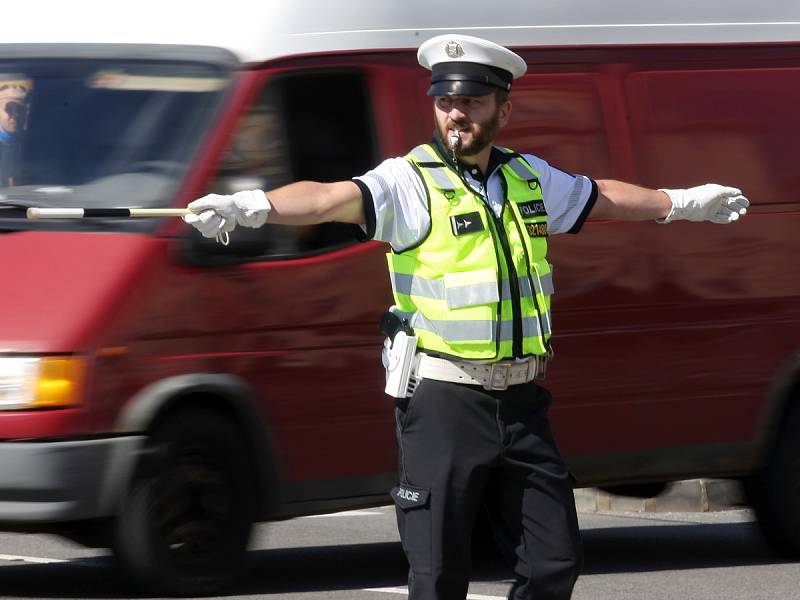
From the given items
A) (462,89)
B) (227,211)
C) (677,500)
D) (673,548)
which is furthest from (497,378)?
(677,500)

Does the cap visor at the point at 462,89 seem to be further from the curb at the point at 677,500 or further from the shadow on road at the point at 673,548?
the curb at the point at 677,500

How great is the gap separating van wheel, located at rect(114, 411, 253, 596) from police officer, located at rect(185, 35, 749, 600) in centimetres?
216

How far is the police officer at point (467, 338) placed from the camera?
16.2 ft

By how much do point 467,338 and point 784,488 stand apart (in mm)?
4162

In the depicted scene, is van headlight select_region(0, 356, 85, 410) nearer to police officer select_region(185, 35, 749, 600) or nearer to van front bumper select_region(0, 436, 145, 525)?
van front bumper select_region(0, 436, 145, 525)

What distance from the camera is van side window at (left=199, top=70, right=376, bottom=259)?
288 inches

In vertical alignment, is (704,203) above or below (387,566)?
above

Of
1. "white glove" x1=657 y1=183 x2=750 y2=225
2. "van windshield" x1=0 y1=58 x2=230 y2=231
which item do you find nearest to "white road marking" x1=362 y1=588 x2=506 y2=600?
"van windshield" x1=0 y1=58 x2=230 y2=231

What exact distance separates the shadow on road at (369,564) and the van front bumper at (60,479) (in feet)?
1.88

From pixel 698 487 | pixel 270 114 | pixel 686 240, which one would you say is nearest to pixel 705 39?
pixel 686 240

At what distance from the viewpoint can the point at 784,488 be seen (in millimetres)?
8789

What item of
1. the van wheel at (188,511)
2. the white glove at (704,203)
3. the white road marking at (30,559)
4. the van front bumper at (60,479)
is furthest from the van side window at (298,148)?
the white glove at (704,203)

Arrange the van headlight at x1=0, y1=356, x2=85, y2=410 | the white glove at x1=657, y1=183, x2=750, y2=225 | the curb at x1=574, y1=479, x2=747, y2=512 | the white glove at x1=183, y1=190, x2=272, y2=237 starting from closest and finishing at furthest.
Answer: the white glove at x1=183, y1=190, x2=272, y2=237 → the white glove at x1=657, y1=183, x2=750, y2=225 → the van headlight at x1=0, y1=356, x2=85, y2=410 → the curb at x1=574, y1=479, x2=747, y2=512

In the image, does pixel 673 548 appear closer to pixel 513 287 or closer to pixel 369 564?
pixel 369 564
